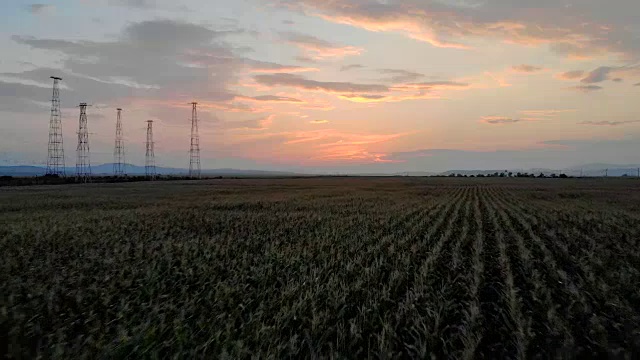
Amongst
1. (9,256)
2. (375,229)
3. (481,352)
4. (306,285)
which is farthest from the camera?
(375,229)

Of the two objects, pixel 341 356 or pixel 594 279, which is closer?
pixel 341 356

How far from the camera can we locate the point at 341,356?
5.84 m

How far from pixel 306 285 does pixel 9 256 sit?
10.3 m

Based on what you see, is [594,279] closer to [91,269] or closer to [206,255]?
[206,255]

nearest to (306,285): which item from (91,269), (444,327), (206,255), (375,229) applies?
(444,327)

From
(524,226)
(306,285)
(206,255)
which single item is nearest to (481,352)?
(306,285)

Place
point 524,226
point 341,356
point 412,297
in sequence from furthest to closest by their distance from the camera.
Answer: point 524,226, point 412,297, point 341,356

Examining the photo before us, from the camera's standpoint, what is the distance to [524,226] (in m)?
23.2

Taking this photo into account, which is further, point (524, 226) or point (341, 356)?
point (524, 226)

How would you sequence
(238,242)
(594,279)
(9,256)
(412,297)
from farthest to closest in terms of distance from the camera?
1. (238,242)
2. (9,256)
3. (594,279)
4. (412,297)

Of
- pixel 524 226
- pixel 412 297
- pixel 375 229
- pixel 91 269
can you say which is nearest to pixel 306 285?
pixel 412 297

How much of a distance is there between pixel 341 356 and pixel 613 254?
13313 millimetres

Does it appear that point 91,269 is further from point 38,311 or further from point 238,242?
point 238,242

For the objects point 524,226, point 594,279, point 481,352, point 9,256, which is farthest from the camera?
point 524,226
